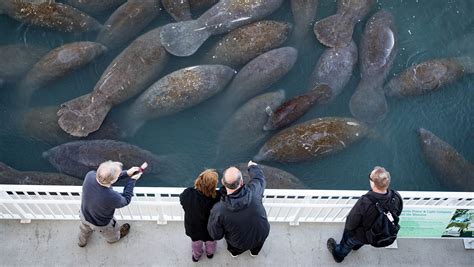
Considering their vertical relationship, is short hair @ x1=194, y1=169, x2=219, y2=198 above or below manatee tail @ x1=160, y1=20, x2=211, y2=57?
above

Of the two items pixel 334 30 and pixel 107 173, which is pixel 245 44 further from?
pixel 107 173

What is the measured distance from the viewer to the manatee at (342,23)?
8.17 metres

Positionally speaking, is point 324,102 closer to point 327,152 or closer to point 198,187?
point 327,152

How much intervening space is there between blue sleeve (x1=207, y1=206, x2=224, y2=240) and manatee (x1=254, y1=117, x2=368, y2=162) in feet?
9.19

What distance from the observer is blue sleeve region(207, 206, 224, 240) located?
13.7 ft

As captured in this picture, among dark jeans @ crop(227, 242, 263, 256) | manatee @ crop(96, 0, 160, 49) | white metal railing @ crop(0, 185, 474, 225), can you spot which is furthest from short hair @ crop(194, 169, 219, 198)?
manatee @ crop(96, 0, 160, 49)

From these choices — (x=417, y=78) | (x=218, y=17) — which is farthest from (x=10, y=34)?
(x=417, y=78)

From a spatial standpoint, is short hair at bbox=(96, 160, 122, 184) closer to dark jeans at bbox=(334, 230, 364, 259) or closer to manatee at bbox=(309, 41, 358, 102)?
dark jeans at bbox=(334, 230, 364, 259)

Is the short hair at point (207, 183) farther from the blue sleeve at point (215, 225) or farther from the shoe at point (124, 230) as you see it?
the shoe at point (124, 230)

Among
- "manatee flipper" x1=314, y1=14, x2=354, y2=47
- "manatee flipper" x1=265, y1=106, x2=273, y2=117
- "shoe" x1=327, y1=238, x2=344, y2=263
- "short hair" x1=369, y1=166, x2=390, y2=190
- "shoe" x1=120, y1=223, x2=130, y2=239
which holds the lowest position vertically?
"shoe" x1=327, y1=238, x2=344, y2=263

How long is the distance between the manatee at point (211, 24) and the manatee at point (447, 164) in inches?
131

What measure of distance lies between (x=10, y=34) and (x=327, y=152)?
213 inches

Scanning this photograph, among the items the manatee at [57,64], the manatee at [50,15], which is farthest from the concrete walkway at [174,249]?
the manatee at [50,15]

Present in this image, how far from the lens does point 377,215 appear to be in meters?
4.31
